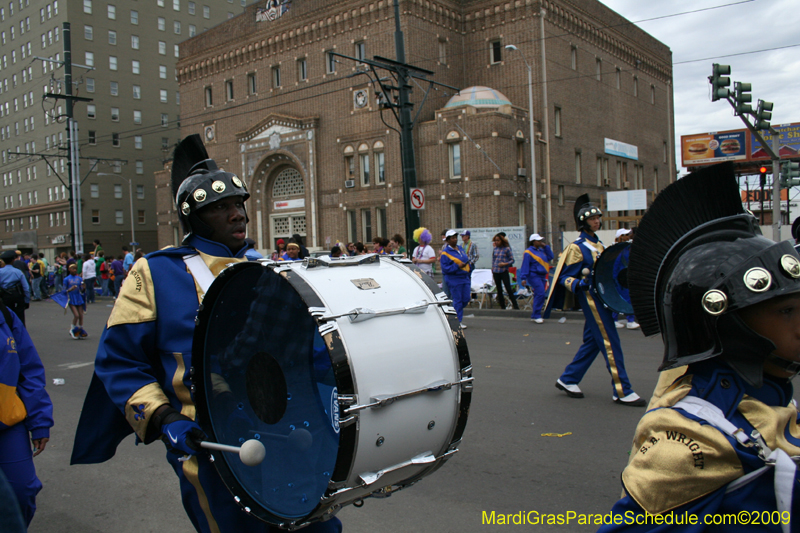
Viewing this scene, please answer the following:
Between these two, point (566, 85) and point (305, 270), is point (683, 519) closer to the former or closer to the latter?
point (305, 270)

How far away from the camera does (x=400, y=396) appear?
2.04m

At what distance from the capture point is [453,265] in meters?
12.1

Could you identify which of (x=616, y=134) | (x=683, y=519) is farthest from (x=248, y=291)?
(x=616, y=134)

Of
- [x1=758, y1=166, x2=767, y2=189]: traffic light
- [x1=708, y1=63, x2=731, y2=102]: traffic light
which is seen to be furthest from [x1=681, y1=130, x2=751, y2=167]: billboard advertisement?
[x1=708, y1=63, x2=731, y2=102]: traffic light

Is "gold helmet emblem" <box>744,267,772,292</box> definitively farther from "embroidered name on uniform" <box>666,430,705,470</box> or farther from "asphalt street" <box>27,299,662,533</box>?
"asphalt street" <box>27,299,662,533</box>

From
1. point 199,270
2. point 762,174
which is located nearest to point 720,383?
point 199,270

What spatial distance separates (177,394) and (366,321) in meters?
0.92

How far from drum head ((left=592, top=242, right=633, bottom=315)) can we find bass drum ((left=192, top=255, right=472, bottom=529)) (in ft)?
13.6

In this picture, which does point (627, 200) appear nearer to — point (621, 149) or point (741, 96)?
point (621, 149)

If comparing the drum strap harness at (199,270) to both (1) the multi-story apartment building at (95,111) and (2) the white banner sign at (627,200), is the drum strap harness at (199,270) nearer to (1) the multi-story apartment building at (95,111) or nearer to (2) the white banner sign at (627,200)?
(2) the white banner sign at (627,200)

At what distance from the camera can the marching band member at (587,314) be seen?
246 inches

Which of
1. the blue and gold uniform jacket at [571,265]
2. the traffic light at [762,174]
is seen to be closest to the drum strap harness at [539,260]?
the blue and gold uniform jacket at [571,265]

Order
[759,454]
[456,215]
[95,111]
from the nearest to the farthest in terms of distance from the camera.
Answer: [759,454] → [456,215] → [95,111]

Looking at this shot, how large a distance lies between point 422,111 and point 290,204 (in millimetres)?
10953
